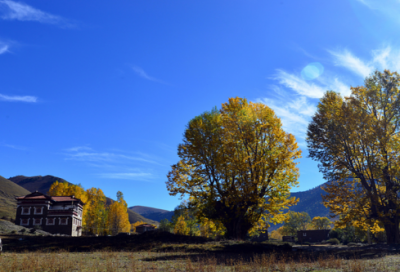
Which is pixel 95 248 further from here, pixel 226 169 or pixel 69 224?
pixel 69 224

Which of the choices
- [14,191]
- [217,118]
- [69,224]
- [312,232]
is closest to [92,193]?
[69,224]

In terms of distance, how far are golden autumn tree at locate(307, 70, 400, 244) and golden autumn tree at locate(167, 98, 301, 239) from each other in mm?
3602

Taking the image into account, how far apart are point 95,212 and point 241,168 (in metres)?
66.9

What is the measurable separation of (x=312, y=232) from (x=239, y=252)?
9247cm

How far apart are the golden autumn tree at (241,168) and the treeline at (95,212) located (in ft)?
190

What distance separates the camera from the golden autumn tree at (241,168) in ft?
87.8

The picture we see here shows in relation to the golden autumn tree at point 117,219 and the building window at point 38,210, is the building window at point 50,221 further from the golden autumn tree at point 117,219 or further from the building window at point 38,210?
the golden autumn tree at point 117,219

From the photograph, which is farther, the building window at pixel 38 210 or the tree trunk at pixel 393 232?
the building window at pixel 38 210

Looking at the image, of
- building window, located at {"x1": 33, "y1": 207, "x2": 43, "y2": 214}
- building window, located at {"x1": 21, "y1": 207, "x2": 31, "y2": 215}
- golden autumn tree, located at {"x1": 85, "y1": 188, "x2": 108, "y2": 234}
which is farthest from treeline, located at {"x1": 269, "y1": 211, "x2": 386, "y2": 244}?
golden autumn tree, located at {"x1": 85, "y1": 188, "x2": 108, "y2": 234}

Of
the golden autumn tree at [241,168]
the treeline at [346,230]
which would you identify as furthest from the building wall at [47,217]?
the treeline at [346,230]

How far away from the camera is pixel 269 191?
2719cm

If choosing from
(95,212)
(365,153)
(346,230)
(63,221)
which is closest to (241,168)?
(365,153)

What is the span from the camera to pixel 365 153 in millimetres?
25766

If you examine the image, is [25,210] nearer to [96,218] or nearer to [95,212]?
[95,212]
